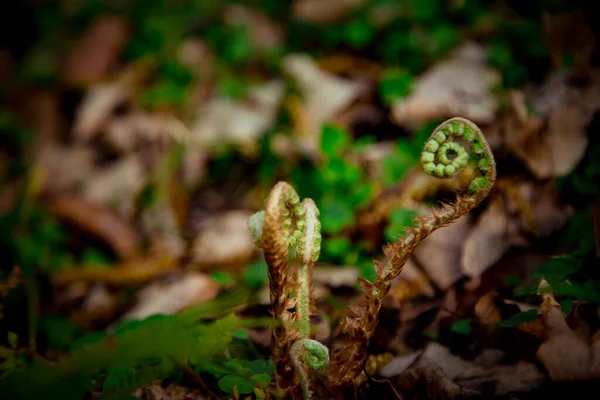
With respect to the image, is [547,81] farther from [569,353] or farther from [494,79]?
[569,353]

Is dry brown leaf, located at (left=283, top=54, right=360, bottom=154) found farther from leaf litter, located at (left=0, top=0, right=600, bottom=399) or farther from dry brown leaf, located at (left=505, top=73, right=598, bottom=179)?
dry brown leaf, located at (left=505, top=73, right=598, bottom=179)

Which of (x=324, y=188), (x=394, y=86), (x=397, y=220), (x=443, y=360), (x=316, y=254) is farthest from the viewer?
(x=394, y=86)

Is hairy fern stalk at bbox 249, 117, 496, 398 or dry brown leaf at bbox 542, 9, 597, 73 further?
dry brown leaf at bbox 542, 9, 597, 73

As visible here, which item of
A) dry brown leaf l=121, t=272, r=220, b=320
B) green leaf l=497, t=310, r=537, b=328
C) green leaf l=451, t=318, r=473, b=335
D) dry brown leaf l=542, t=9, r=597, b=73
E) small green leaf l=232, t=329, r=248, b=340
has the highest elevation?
dry brown leaf l=542, t=9, r=597, b=73

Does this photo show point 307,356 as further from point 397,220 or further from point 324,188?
point 324,188

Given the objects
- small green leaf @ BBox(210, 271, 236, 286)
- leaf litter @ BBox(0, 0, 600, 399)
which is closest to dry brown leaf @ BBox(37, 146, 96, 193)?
leaf litter @ BBox(0, 0, 600, 399)

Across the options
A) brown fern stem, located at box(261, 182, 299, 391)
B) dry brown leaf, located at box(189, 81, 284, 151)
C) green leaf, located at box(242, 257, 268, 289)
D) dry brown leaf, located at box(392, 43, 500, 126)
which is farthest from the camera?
dry brown leaf, located at box(189, 81, 284, 151)

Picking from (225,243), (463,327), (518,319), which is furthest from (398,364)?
(225,243)
